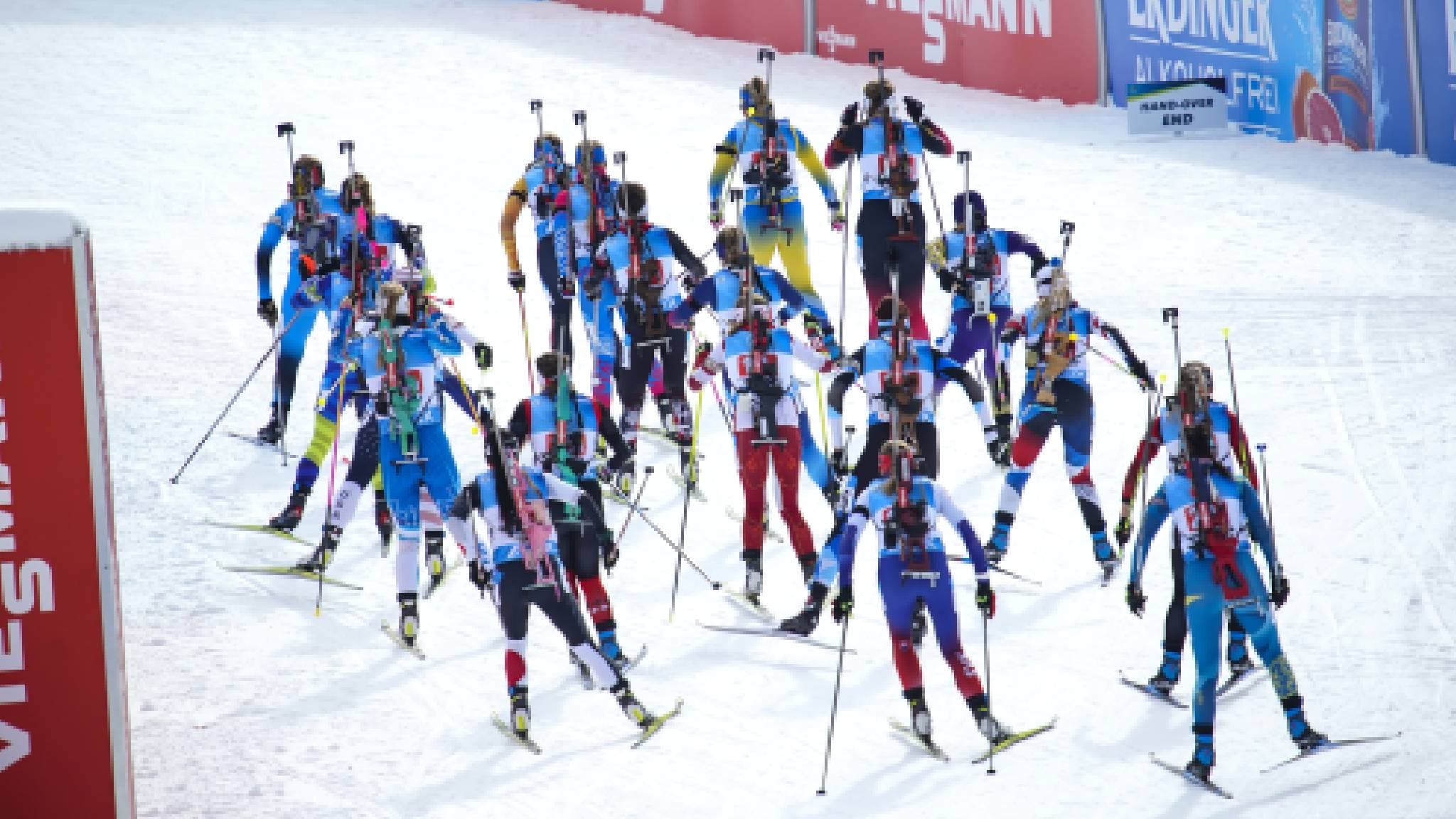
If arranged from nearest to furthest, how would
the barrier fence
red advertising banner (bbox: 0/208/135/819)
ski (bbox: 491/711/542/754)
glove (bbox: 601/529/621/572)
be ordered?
red advertising banner (bbox: 0/208/135/819), ski (bbox: 491/711/542/754), glove (bbox: 601/529/621/572), the barrier fence

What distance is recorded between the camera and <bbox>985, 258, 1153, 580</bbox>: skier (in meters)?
12.7

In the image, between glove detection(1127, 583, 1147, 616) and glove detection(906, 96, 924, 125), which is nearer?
glove detection(1127, 583, 1147, 616)

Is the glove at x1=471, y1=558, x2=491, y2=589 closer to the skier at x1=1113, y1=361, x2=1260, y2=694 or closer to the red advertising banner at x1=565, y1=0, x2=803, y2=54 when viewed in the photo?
the skier at x1=1113, y1=361, x2=1260, y2=694

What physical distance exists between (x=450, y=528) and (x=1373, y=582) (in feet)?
19.6

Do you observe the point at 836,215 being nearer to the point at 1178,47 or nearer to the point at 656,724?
the point at 656,724

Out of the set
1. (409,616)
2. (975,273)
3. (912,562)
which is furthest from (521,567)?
(975,273)

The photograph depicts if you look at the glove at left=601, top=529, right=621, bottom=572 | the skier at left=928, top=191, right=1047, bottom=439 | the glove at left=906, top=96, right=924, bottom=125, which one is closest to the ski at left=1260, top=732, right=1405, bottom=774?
the glove at left=601, top=529, right=621, bottom=572

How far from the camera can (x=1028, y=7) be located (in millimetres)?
24969

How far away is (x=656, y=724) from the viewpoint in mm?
10570

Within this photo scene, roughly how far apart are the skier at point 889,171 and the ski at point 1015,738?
207 inches

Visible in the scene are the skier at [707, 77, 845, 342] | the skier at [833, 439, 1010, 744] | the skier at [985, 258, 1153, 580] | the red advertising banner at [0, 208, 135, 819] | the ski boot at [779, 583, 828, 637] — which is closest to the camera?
the red advertising banner at [0, 208, 135, 819]

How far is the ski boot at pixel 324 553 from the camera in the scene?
1233 centimetres

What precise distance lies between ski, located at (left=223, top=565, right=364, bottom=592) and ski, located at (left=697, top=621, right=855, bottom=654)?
244 centimetres

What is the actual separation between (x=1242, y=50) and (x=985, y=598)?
15.0 m
